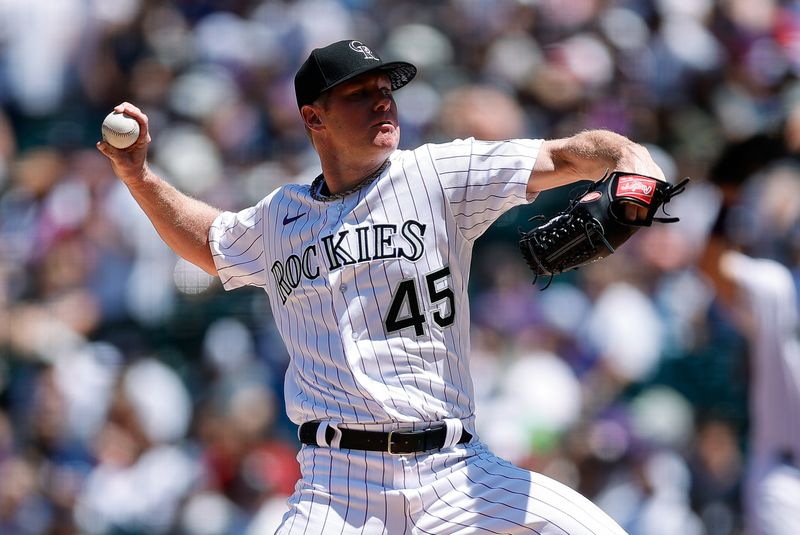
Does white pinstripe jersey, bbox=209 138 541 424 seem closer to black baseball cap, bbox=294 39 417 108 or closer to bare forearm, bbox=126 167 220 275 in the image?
black baseball cap, bbox=294 39 417 108

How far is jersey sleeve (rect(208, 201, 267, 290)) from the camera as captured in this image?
143 inches

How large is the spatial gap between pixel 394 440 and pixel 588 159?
0.93 m

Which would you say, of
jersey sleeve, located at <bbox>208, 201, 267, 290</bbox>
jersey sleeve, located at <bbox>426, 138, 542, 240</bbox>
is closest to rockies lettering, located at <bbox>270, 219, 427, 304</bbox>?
jersey sleeve, located at <bbox>426, 138, 542, 240</bbox>

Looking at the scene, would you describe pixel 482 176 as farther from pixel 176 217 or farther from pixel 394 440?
pixel 176 217

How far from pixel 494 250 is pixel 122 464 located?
7.94ft

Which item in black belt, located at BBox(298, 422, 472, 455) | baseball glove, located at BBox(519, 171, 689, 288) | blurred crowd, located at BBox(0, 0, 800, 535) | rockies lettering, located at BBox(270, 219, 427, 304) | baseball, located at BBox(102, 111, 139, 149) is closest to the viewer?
baseball glove, located at BBox(519, 171, 689, 288)

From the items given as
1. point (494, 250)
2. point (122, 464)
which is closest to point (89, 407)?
point (122, 464)

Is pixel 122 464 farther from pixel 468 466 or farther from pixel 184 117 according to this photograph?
pixel 468 466

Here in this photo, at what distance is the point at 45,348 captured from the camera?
254 inches

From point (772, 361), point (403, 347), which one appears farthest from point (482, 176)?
point (772, 361)

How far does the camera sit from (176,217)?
374cm

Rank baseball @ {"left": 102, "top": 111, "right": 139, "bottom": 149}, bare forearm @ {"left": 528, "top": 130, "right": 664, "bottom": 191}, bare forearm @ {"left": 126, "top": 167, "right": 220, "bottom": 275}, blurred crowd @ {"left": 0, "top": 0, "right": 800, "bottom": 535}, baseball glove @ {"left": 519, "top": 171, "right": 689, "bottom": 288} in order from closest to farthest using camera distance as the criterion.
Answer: baseball glove @ {"left": 519, "top": 171, "right": 689, "bottom": 288}, bare forearm @ {"left": 528, "top": 130, "right": 664, "bottom": 191}, baseball @ {"left": 102, "top": 111, "right": 139, "bottom": 149}, bare forearm @ {"left": 126, "top": 167, "right": 220, "bottom": 275}, blurred crowd @ {"left": 0, "top": 0, "right": 800, "bottom": 535}

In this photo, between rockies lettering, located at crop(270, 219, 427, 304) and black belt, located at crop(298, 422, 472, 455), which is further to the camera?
rockies lettering, located at crop(270, 219, 427, 304)

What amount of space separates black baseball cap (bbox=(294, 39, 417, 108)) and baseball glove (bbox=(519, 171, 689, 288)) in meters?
0.69
